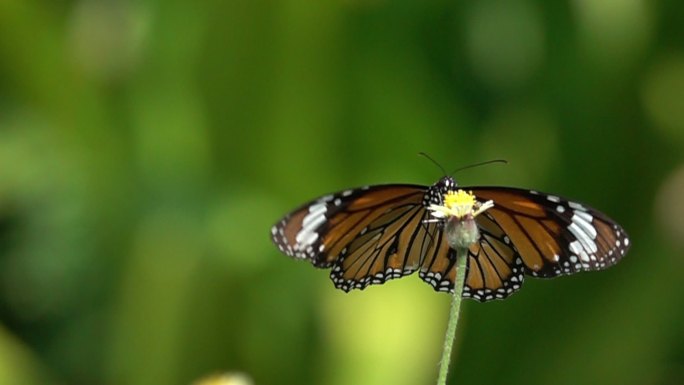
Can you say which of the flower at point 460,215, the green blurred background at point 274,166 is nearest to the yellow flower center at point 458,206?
the flower at point 460,215

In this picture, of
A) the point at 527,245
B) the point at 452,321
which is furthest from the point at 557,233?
the point at 452,321

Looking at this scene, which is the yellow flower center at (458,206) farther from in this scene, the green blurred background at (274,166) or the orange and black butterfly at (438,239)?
the green blurred background at (274,166)

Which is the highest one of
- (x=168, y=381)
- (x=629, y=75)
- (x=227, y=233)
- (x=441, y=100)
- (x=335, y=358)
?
(x=629, y=75)

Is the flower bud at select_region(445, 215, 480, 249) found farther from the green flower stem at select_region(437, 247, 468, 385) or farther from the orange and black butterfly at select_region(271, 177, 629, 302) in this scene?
the orange and black butterfly at select_region(271, 177, 629, 302)

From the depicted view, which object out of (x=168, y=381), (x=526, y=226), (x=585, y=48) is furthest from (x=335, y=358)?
(x=526, y=226)

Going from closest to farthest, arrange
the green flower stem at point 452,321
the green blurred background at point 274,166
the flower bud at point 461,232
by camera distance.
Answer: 1. the green flower stem at point 452,321
2. the flower bud at point 461,232
3. the green blurred background at point 274,166

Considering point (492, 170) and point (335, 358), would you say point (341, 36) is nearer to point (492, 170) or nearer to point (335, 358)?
point (492, 170)

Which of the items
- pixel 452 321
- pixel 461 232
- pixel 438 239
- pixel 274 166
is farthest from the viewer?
pixel 274 166

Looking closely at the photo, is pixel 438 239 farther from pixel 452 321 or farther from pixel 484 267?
pixel 452 321
